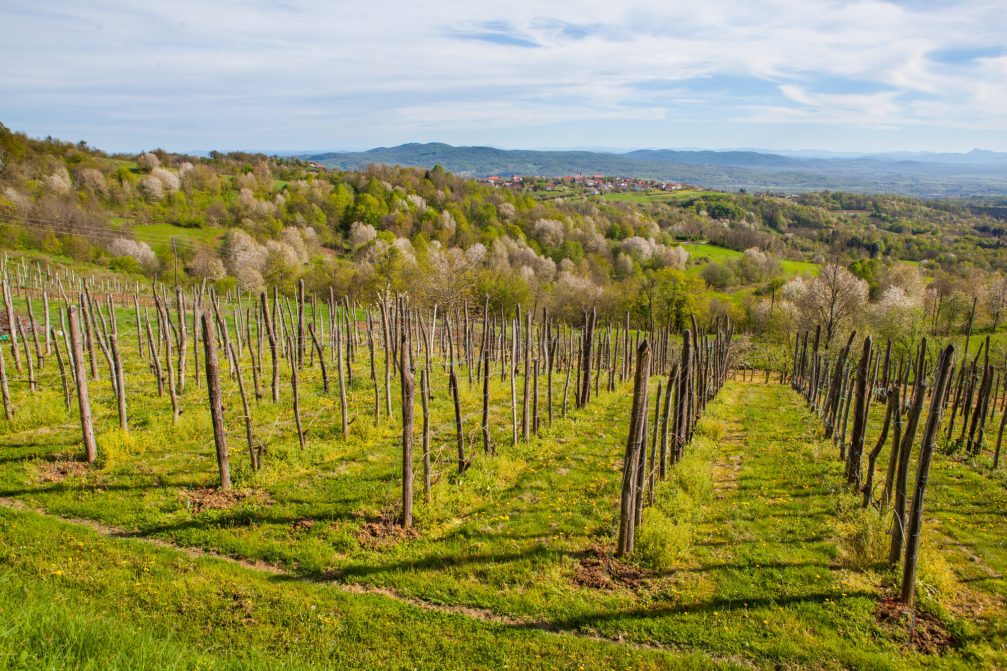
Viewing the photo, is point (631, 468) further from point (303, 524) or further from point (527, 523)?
point (303, 524)

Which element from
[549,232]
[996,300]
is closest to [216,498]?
[996,300]

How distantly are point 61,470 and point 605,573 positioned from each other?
452 inches

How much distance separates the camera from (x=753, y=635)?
7145 mm

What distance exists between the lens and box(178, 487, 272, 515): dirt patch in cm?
1009

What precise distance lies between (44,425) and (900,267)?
76698 mm

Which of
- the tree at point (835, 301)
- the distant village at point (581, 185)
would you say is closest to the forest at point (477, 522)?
the tree at point (835, 301)

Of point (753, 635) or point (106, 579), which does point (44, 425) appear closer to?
point (106, 579)

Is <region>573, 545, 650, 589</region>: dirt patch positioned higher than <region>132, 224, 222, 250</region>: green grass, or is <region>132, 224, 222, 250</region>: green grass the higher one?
<region>132, 224, 222, 250</region>: green grass

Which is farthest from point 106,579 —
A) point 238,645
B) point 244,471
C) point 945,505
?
point 945,505

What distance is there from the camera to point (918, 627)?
24.3 feet

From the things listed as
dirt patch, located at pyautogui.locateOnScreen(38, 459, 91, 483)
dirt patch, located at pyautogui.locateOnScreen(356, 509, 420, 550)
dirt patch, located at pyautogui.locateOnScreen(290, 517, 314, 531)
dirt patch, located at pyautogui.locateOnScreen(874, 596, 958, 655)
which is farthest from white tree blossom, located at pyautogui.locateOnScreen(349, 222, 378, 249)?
dirt patch, located at pyautogui.locateOnScreen(874, 596, 958, 655)

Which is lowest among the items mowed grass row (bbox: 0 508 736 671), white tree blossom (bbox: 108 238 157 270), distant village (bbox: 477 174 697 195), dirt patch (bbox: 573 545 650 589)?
dirt patch (bbox: 573 545 650 589)

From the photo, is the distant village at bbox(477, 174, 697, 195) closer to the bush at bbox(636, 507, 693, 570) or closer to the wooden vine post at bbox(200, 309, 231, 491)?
the wooden vine post at bbox(200, 309, 231, 491)

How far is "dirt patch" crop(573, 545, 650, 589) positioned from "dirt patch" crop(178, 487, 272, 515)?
247 inches
